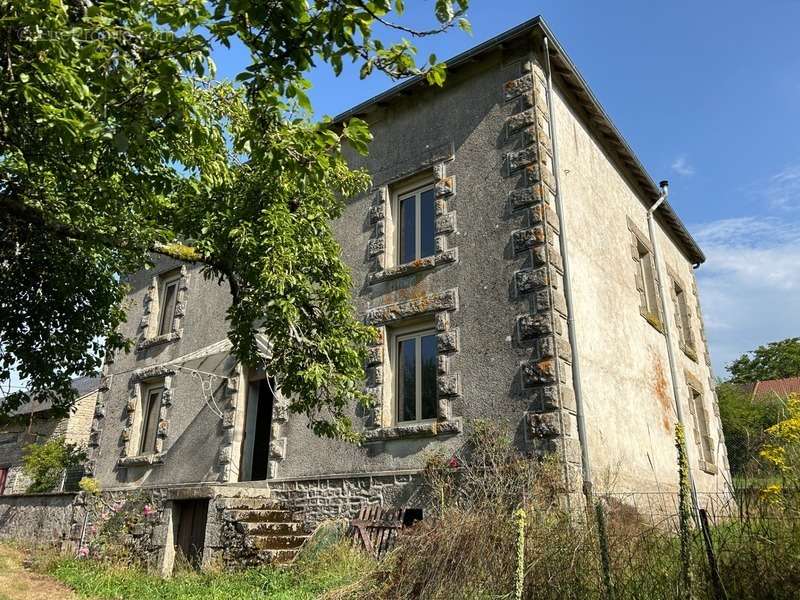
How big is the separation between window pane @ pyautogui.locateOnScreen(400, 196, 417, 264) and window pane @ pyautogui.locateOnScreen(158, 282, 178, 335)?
22.3 feet

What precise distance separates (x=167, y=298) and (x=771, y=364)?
4309 centimetres

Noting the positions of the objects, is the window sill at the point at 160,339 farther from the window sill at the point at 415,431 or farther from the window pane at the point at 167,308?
the window sill at the point at 415,431

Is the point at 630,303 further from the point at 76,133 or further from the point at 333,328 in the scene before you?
the point at 76,133

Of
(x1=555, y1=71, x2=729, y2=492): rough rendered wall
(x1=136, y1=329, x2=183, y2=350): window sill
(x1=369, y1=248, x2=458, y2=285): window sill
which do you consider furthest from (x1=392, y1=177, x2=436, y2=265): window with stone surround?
(x1=136, y1=329, x2=183, y2=350): window sill

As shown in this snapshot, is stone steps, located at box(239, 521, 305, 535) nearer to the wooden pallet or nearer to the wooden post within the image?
the wooden pallet

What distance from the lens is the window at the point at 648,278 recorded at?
12061mm

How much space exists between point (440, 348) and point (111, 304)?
4.87 m

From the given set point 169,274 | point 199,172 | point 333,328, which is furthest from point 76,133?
point 169,274

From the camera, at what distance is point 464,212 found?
9.40 metres

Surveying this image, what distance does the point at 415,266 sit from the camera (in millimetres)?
9578

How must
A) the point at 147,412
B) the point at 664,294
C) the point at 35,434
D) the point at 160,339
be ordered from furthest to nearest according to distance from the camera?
the point at 35,434
the point at 147,412
the point at 160,339
the point at 664,294

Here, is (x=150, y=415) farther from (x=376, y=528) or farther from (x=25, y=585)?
(x=376, y=528)

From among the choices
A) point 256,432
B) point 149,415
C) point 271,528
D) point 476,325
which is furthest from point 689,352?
point 149,415

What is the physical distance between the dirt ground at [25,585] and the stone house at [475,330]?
5.76ft
